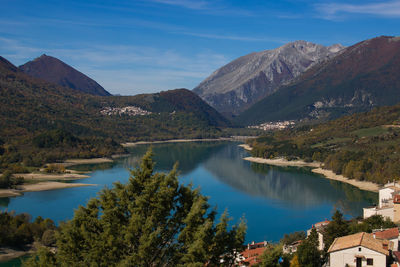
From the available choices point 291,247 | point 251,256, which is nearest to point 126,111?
point 291,247

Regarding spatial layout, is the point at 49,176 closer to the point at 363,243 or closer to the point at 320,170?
the point at 320,170

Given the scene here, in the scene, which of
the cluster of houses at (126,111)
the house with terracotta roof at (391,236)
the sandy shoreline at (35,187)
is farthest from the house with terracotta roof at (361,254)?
the cluster of houses at (126,111)

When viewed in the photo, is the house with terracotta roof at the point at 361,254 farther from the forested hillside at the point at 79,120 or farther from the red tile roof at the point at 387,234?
the forested hillside at the point at 79,120

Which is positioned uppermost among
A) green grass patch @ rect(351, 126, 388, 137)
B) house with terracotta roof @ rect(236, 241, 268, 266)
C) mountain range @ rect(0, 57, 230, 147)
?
mountain range @ rect(0, 57, 230, 147)

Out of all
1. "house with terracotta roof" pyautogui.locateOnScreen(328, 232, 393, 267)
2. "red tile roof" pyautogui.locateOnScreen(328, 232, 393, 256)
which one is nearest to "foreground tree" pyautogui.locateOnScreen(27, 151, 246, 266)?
"house with terracotta roof" pyautogui.locateOnScreen(328, 232, 393, 267)

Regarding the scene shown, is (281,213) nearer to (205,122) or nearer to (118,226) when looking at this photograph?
(118,226)

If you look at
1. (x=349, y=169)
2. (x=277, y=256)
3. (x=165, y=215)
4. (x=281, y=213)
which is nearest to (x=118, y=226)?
(x=165, y=215)

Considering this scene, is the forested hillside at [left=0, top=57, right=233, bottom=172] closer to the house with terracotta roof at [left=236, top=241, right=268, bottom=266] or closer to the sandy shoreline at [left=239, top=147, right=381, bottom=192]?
the sandy shoreline at [left=239, top=147, right=381, bottom=192]
